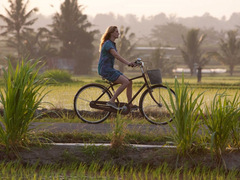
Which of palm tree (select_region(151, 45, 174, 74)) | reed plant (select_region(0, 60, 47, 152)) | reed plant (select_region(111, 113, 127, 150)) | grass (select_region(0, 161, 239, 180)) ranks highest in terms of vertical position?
reed plant (select_region(0, 60, 47, 152))

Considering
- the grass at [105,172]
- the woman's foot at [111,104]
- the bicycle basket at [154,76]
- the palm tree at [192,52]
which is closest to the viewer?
the grass at [105,172]

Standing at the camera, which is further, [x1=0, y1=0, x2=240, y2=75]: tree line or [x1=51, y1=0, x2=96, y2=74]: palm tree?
[x1=51, y1=0, x2=96, y2=74]: palm tree

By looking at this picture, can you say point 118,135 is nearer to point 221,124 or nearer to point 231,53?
point 221,124

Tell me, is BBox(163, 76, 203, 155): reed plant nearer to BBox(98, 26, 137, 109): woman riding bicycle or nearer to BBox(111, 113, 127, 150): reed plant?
BBox(111, 113, 127, 150): reed plant

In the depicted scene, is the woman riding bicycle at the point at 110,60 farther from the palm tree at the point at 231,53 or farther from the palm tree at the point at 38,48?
the palm tree at the point at 231,53

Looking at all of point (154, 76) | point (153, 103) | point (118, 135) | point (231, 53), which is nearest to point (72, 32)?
point (231, 53)

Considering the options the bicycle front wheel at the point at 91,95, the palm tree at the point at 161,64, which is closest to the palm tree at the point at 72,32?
the palm tree at the point at 161,64

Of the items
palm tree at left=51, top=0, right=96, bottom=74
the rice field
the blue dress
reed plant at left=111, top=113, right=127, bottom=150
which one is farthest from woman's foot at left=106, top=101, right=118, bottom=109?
palm tree at left=51, top=0, right=96, bottom=74

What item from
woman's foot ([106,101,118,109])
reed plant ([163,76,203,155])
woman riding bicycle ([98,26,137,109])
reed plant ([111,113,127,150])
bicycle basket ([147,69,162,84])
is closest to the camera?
reed plant ([163,76,203,155])

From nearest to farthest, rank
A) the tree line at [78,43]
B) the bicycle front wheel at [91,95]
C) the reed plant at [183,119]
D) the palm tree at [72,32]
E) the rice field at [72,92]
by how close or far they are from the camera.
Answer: the reed plant at [183,119], the bicycle front wheel at [91,95], the rice field at [72,92], the tree line at [78,43], the palm tree at [72,32]

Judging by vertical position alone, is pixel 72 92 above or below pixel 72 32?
below

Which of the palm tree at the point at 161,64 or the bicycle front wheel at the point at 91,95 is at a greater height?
the bicycle front wheel at the point at 91,95

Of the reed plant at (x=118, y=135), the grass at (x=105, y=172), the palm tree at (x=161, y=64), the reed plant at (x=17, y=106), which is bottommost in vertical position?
the palm tree at (x=161, y=64)

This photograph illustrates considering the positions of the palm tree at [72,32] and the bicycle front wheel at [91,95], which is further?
the palm tree at [72,32]
